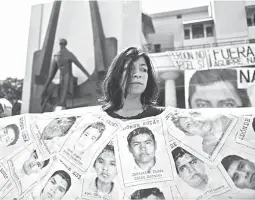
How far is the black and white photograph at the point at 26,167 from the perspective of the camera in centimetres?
108

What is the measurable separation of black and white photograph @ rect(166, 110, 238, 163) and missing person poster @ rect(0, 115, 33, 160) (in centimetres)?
76

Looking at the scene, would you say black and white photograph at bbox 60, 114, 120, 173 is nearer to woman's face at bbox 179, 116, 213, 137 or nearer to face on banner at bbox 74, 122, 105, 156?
face on banner at bbox 74, 122, 105, 156

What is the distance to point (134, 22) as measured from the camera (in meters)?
8.66

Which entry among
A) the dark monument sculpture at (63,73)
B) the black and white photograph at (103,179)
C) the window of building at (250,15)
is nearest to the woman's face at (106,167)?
the black and white photograph at (103,179)

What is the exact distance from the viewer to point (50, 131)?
4.05 feet

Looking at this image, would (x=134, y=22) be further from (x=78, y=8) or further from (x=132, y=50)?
(x=132, y=50)

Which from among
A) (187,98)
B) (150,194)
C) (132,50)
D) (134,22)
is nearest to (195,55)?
(187,98)

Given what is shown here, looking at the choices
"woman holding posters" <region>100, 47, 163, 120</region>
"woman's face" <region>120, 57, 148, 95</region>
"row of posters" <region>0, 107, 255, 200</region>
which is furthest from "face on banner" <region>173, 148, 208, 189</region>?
"woman's face" <region>120, 57, 148, 95</region>

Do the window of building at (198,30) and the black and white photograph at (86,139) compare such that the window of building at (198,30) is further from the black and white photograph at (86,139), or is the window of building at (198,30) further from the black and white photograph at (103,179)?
the black and white photograph at (103,179)

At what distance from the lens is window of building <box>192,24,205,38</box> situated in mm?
11812

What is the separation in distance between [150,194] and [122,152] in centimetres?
22

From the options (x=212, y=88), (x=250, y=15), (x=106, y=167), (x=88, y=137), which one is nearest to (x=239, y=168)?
(x=106, y=167)

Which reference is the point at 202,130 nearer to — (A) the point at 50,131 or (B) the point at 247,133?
(B) the point at 247,133

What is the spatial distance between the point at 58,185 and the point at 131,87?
22.5 inches
